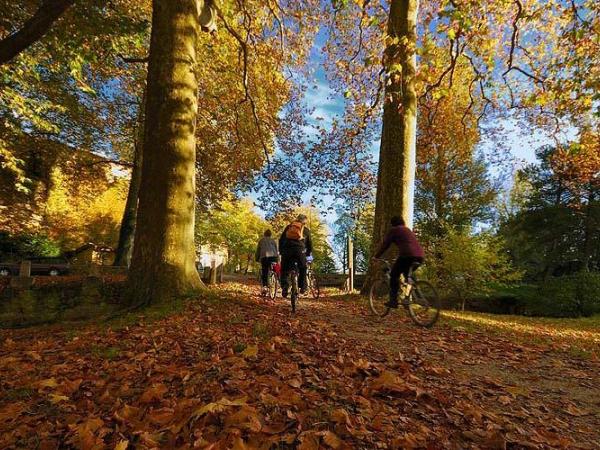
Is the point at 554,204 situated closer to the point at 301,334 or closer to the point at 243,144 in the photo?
the point at 243,144

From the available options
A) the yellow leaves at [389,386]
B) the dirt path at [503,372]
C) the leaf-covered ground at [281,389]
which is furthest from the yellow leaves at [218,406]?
the dirt path at [503,372]

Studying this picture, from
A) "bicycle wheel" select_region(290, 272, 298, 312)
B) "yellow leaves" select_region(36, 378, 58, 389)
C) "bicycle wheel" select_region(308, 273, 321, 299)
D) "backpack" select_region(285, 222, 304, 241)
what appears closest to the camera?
"yellow leaves" select_region(36, 378, 58, 389)

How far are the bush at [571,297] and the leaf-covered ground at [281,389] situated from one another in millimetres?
A: 15738

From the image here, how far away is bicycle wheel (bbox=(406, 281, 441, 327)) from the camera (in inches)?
279

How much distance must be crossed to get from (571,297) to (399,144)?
15.3 metres

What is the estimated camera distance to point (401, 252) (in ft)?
23.9

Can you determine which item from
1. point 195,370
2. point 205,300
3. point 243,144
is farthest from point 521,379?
point 243,144

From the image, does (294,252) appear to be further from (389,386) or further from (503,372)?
(389,386)

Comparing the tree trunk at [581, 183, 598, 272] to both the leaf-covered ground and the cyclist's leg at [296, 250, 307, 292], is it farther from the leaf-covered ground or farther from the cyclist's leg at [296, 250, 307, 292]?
the cyclist's leg at [296, 250, 307, 292]

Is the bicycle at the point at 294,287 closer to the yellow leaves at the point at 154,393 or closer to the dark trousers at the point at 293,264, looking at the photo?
the dark trousers at the point at 293,264

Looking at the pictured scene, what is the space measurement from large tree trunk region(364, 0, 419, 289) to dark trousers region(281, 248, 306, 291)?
257 cm

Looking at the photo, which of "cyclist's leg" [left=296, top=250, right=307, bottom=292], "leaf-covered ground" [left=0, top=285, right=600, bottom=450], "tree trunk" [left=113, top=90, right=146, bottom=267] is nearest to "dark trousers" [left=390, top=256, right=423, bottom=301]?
"leaf-covered ground" [left=0, top=285, right=600, bottom=450]

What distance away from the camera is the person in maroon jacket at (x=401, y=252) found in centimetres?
719

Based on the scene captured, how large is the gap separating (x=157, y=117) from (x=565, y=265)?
35731mm
